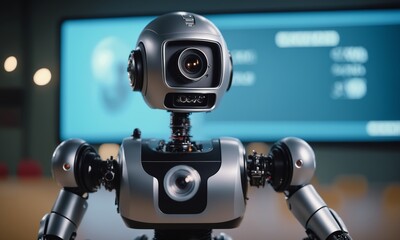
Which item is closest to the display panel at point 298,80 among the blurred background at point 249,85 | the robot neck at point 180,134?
the blurred background at point 249,85

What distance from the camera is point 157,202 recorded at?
700mm

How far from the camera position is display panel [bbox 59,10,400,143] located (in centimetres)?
167

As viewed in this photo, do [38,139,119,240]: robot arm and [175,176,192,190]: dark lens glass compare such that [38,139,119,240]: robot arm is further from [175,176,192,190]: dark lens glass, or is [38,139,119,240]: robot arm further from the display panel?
the display panel

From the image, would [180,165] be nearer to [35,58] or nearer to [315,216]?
[315,216]

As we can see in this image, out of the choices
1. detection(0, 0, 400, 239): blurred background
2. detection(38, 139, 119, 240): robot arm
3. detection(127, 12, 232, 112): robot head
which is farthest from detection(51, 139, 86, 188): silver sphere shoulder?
detection(0, 0, 400, 239): blurred background

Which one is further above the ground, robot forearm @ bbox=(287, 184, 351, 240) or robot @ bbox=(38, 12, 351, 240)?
robot @ bbox=(38, 12, 351, 240)

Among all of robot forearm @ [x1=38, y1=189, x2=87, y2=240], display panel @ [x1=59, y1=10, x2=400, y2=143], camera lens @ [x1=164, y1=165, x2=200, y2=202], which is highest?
display panel @ [x1=59, y1=10, x2=400, y2=143]

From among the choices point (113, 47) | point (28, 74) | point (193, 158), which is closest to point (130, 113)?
point (113, 47)

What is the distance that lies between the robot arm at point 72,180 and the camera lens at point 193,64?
0.18m

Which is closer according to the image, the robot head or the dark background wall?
the robot head

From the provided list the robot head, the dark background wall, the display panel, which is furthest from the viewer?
the dark background wall

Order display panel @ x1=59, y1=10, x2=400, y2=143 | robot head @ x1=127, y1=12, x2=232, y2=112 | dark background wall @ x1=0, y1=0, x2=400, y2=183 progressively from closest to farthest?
robot head @ x1=127, y1=12, x2=232, y2=112 → display panel @ x1=59, y1=10, x2=400, y2=143 → dark background wall @ x1=0, y1=0, x2=400, y2=183

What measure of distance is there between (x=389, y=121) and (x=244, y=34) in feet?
1.95

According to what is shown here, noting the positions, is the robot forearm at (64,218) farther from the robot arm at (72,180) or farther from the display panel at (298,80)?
the display panel at (298,80)
